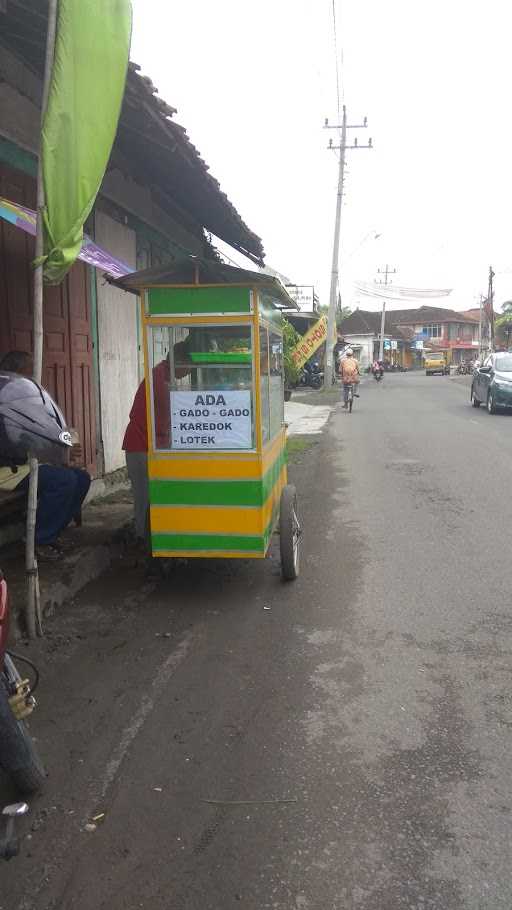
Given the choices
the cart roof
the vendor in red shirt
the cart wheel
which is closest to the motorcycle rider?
the cart wheel

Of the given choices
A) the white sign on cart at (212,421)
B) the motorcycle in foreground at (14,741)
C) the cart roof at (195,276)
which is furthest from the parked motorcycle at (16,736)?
the cart roof at (195,276)

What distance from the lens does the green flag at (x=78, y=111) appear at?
384cm

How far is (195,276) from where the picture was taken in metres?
4.80

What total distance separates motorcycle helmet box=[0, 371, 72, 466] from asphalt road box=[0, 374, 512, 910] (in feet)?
4.04

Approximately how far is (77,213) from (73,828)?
3065 mm

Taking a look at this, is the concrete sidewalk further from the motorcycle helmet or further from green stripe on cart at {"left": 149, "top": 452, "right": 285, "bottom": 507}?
the motorcycle helmet

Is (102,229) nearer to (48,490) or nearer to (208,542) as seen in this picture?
(48,490)

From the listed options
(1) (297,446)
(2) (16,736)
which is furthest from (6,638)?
(1) (297,446)

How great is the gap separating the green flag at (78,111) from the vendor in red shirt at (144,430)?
46.6 inches

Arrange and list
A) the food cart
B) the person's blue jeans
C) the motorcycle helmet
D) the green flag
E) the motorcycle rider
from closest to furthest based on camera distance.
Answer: the motorcycle helmet
the green flag
the food cart
the person's blue jeans
the motorcycle rider

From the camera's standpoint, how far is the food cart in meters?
4.77

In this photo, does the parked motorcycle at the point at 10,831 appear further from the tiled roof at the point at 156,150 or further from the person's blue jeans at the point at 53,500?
the tiled roof at the point at 156,150

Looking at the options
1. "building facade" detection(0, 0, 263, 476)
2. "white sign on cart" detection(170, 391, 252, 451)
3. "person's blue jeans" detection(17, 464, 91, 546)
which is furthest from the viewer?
"building facade" detection(0, 0, 263, 476)

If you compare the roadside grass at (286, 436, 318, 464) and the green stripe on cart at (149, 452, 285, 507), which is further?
the roadside grass at (286, 436, 318, 464)
